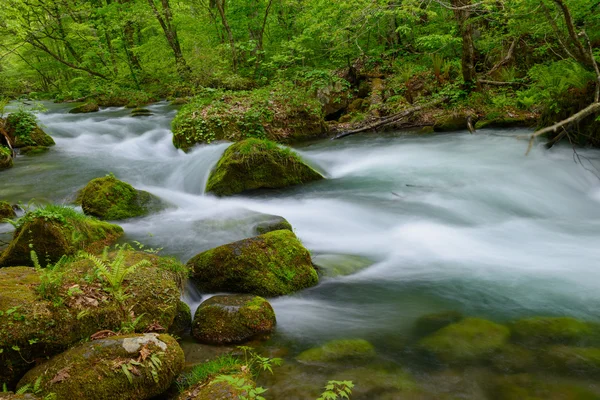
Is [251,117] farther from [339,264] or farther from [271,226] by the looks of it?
[339,264]

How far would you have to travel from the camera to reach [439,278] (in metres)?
5.11

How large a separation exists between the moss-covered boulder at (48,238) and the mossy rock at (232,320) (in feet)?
7.00

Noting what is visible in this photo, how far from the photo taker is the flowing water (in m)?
4.40

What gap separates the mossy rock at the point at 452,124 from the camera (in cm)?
1205

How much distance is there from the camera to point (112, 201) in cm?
689

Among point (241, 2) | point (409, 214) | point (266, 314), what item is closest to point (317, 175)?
point (409, 214)

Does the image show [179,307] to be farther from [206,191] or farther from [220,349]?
[206,191]

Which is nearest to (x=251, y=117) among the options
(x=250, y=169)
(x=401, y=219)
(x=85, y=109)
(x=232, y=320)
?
(x=250, y=169)

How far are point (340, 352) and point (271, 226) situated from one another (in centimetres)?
271

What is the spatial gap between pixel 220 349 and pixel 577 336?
332 cm

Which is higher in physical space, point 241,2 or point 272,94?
point 241,2

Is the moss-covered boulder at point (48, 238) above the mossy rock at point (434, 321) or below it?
above

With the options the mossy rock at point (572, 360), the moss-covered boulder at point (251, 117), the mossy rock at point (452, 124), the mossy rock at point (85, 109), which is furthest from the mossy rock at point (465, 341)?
the mossy rock at point (85, 109)

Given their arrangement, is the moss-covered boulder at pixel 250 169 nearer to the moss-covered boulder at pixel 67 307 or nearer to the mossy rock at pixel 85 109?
the moss-covered boulder at pixel 67 307
